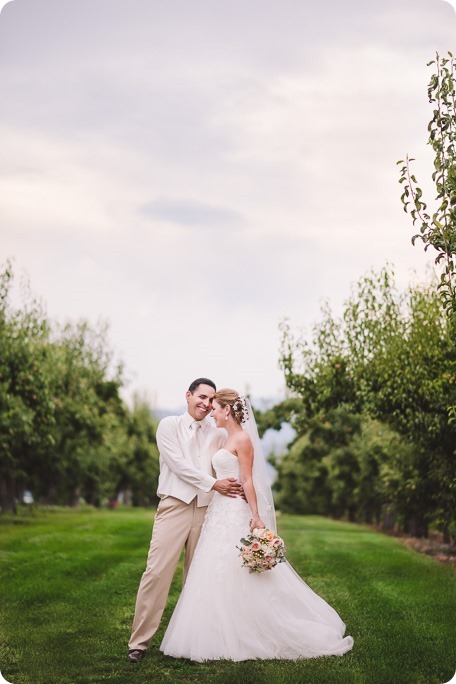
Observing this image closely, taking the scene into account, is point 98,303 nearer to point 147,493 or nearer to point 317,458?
point 317,458

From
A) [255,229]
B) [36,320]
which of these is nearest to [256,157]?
[255,229]

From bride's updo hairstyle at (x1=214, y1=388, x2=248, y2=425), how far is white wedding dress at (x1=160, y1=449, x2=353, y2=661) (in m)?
0.49

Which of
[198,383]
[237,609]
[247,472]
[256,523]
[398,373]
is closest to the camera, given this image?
[237,609]

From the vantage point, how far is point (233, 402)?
10.6 metres

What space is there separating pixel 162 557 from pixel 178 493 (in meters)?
0.81

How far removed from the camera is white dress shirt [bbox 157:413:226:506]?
1037cm

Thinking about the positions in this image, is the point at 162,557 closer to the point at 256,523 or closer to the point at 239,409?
the point at 256,523

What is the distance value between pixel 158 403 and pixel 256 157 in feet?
202

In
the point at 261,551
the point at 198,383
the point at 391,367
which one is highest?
the point at 391,367

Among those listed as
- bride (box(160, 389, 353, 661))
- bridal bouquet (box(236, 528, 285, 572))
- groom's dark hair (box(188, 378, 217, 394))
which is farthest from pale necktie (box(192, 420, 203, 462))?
bridal bouquet (box(236, 528, 285, 572))

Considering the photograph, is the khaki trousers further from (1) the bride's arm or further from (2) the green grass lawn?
(1) the bride's arm

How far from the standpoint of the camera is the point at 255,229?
29516 mm

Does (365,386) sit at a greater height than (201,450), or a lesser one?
greater

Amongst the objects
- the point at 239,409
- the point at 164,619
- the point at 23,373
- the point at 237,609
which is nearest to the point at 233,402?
the point at 239,409
